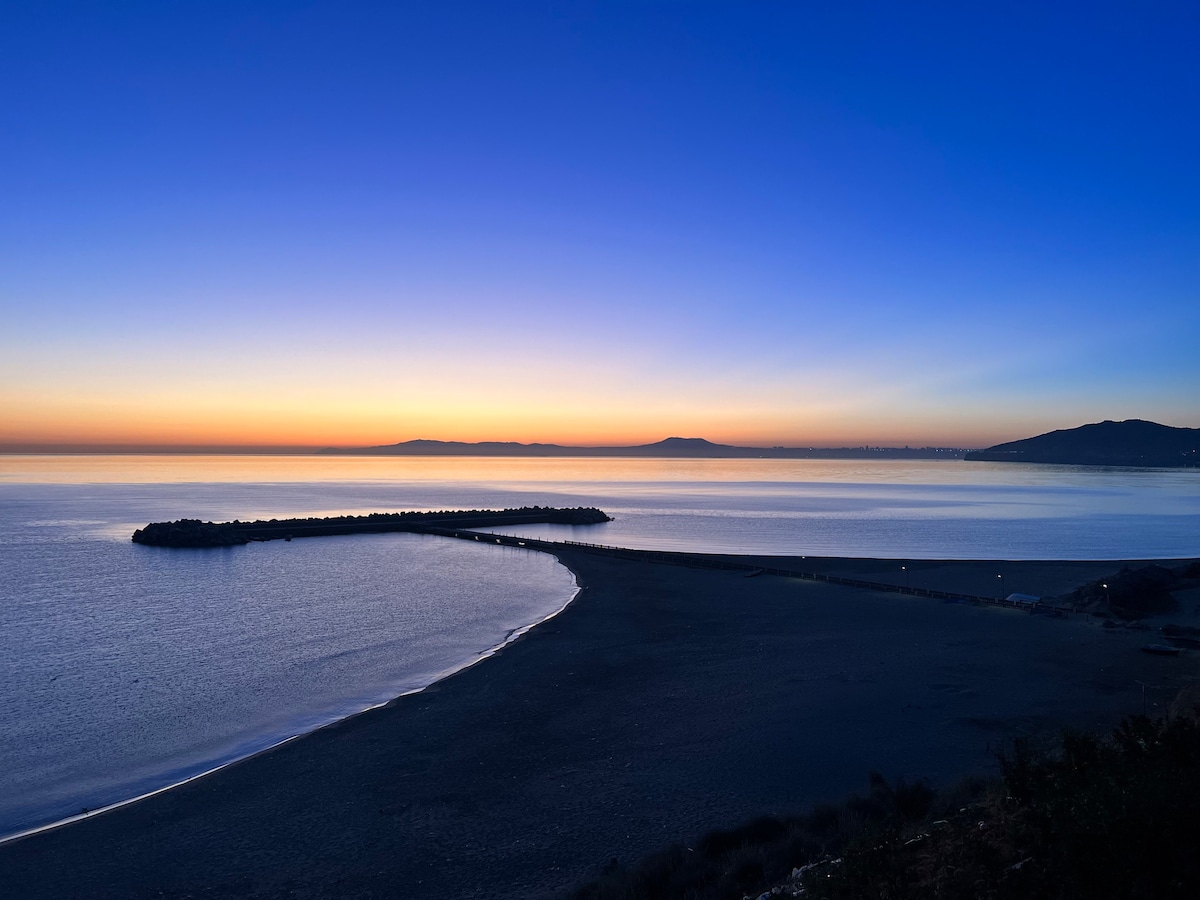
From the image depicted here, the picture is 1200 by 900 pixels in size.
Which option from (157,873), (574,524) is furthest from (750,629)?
(574,524)

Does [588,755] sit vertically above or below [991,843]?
below

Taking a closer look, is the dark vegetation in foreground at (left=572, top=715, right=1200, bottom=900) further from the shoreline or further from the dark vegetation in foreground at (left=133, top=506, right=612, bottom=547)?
the dark vegetation in foreground at (left=133, top=506, right=612, bottom=547)

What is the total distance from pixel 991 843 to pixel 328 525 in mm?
68210

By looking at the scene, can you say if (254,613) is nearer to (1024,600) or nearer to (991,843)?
(991,843)

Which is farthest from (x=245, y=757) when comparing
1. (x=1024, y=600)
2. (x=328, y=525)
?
(x=328, y=525)

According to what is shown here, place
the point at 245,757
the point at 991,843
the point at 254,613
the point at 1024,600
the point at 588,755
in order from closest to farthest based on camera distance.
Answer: the point at 991,843
the point at 588,755
the point at 245,757
the point at 1024,600
the point at 254,613

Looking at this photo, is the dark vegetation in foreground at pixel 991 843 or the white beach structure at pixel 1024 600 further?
the white beach structure at pixel 1024 600

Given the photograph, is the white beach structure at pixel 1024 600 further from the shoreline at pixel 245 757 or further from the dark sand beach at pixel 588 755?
the shoreline at pixel 245 757

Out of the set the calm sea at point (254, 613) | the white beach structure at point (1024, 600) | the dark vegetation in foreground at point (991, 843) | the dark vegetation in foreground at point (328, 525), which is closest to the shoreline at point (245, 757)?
the calm sea at point (254, 613)

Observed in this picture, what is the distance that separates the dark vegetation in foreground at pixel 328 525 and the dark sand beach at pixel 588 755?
44.5 m

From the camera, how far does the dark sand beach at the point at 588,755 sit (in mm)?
10586

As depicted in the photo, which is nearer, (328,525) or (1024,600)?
(1024,600)

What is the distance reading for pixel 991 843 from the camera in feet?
24.8

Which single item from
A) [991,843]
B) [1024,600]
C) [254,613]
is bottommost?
[254,613]
